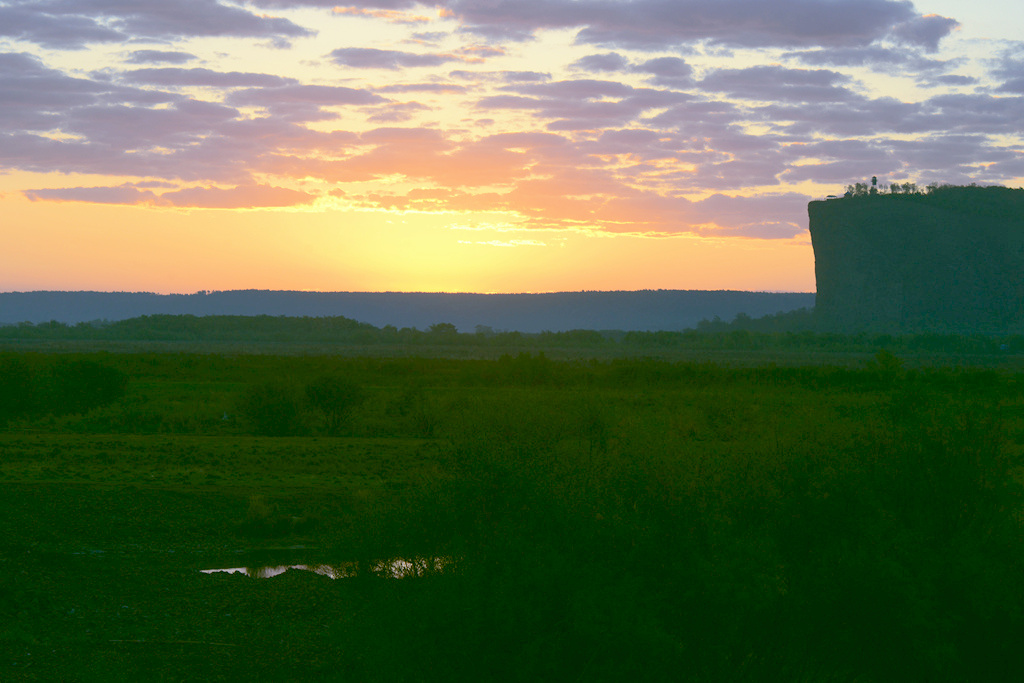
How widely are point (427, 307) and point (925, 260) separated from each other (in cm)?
12831

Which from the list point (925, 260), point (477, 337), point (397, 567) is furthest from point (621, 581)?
point (477, 337)

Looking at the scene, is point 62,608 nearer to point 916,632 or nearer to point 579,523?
point 579,523

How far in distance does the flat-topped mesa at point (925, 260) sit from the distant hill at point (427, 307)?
95.7 m

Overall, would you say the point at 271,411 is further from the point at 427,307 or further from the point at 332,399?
the point at 427,307

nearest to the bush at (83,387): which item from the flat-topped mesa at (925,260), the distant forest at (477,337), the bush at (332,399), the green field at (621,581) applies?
the bush at (332,399)

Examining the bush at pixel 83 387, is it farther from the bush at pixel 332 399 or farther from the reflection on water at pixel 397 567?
the reflection on water at pixel 397 567

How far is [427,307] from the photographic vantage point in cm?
19625

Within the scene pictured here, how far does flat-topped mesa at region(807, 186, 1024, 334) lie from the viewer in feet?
257

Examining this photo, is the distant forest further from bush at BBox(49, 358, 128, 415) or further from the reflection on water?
the reflection on water

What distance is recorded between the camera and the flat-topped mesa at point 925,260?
78.4m

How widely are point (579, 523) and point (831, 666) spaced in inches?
98.6

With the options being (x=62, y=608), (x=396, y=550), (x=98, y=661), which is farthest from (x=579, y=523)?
(x=62, y=608)

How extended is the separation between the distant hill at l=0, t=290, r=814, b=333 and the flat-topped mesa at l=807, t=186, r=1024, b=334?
314 feet

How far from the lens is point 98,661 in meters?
9.27
